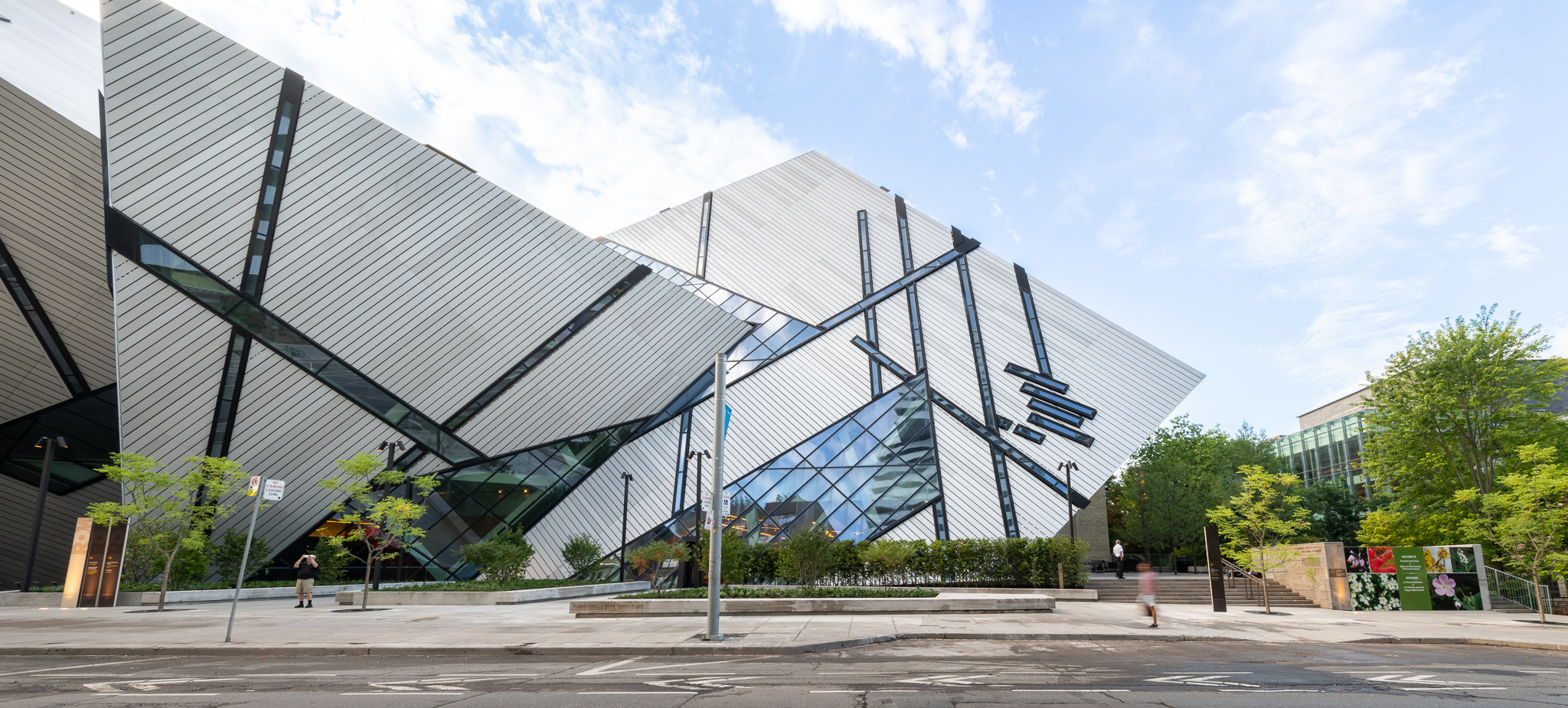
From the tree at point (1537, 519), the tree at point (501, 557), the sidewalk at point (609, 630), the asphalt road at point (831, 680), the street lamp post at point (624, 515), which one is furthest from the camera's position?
the street lamp post at point (624, 515)

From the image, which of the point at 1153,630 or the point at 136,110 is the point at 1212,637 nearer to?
the point at 1153,630

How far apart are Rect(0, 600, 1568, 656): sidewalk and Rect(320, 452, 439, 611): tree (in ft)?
8.47

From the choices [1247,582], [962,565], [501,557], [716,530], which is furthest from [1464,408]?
[501,557]

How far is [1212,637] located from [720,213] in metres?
35.0

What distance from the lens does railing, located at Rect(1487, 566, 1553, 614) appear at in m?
23.1

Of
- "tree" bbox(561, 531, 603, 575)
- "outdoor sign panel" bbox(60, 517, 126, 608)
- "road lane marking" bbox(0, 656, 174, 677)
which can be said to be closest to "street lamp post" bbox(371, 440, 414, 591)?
"tree" bbox(561, 531, 603, 575)

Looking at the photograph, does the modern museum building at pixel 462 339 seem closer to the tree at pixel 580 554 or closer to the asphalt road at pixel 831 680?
the tree at pixel 580 554

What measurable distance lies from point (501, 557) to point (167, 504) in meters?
9.21

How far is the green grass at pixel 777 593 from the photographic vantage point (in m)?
18.9

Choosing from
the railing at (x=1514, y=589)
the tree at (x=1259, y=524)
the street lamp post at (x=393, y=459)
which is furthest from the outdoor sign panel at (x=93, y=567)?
the railing at (x=1514, y=589)

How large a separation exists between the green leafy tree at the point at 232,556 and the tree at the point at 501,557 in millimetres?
6376

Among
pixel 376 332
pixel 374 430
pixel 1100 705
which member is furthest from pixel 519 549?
pixel 1100 705

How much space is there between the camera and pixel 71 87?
20.0m

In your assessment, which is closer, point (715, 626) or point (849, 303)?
point (715, 626)
